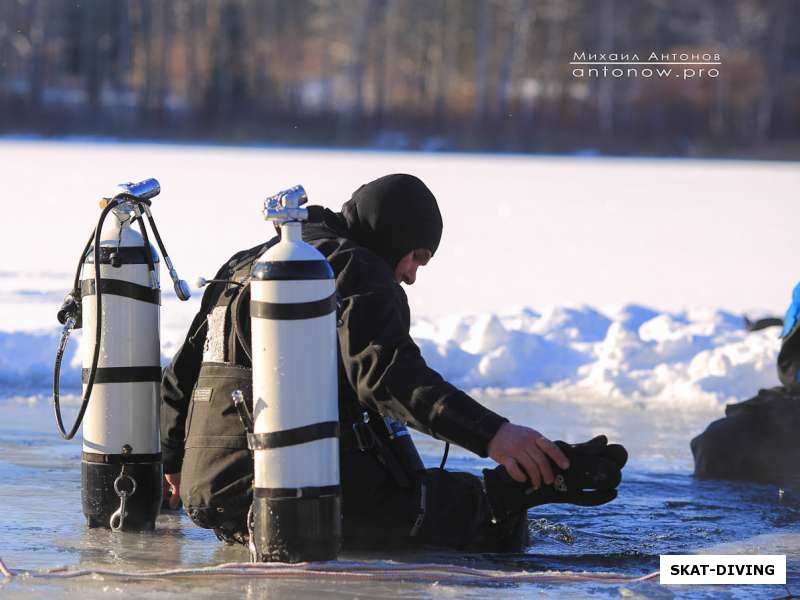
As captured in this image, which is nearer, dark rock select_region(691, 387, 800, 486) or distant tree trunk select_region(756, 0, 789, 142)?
dark rock select_region(691, 387, 800, 486)

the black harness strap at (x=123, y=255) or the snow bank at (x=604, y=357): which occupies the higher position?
the black harness strap at (x=123, y=255)

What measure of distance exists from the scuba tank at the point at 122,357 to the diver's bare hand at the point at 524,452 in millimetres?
1077

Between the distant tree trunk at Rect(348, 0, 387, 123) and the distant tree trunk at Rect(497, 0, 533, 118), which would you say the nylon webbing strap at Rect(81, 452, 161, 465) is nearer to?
the distant tree trunk at Rect(348, 0, 387, 123)

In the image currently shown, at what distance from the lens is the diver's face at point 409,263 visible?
466cm

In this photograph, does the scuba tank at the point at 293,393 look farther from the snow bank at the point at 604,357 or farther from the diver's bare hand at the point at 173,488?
the snow bank at the point at 604,357

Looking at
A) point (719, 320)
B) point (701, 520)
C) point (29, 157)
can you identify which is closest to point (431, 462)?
point (701, 520)

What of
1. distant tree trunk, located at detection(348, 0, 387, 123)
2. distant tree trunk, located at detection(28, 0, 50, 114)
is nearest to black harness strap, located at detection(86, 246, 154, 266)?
distant tree trunk, located at detection(348, 0, 387, 123)

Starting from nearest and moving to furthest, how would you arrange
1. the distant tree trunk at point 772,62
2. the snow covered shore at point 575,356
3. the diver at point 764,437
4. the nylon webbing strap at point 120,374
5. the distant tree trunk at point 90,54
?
the nylon webbing strap at point 120,374 < the diver at point 764,437 < the snow covered shore at point 575,356 < the distant tree trunk at point 772,62 < the distant tree trunk at point 90,54

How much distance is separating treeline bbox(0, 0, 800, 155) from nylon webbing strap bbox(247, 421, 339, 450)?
34733 millimetres

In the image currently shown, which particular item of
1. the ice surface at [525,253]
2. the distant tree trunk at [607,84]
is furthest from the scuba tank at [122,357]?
the distant tree trunk at [607,84]

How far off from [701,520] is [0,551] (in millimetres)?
2381

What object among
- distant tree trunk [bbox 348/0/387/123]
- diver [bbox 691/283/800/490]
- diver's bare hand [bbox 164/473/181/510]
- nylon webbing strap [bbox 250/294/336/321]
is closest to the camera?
nylon webbing strap [bbox 250/294/336/321]

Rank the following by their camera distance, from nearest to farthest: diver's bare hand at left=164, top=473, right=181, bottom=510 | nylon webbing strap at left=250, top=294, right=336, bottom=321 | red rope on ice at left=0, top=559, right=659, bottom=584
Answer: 1. nylon webbing strap at left=250, top=294, right=336, bottom=321
2. red rope on ice at left=0, top=559, right=659, bottom=584
3. diver's bare hand at left=164, top=473, right=181, bottom=510

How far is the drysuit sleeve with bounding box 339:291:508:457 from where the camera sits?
4.18 m
